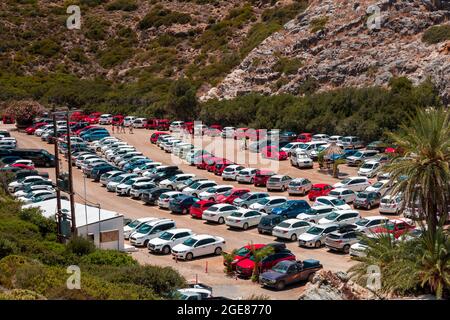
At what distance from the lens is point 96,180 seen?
5297cm

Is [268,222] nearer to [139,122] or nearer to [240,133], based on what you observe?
[240,133]

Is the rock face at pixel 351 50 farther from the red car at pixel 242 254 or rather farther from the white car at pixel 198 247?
the red car at pixel 242 254

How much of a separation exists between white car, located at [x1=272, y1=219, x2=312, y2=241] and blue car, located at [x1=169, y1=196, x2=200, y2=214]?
25.9ft

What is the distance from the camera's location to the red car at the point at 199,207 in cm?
4203

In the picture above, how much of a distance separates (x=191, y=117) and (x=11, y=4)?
60.4m

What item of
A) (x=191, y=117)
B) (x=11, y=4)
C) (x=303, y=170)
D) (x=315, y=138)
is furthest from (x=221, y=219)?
(x=11, y=4)

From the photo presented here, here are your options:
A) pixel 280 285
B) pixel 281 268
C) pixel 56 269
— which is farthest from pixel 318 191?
pixel 56 269

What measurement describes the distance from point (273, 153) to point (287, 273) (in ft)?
96.6

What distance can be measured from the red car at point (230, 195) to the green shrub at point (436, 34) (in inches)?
1478

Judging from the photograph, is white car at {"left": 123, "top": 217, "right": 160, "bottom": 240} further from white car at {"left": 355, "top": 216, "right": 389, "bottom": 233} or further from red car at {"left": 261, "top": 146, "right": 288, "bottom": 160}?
red car at {"left": 261, "top": 146, "right": 288, "bottom": 160}

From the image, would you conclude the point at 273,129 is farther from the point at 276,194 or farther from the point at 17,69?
the point at 17,69

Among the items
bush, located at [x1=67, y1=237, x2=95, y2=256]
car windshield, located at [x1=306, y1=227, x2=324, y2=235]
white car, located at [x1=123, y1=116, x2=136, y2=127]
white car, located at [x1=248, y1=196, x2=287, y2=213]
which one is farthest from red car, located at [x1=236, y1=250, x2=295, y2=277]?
white car, located at [x1=123, y1=116, x2=136, y2=127]

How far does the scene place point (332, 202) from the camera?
41625 millimetres
